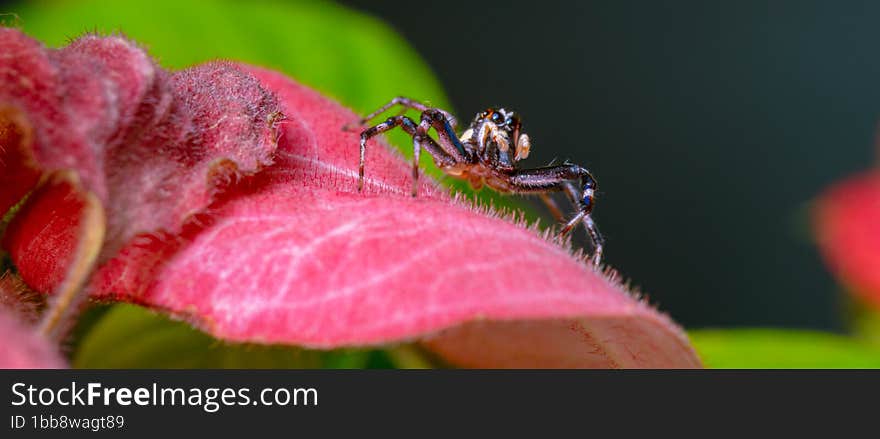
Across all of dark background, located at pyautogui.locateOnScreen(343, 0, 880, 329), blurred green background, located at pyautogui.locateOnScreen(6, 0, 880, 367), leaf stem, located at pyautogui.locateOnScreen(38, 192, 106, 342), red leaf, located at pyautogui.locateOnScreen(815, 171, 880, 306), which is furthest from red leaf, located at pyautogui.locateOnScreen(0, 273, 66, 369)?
dark background, located at pyautogui.locateOnScreen(343, 0, 880, 329)

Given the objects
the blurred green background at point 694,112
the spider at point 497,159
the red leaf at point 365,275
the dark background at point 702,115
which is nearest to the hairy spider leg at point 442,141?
the spider at point 497,159

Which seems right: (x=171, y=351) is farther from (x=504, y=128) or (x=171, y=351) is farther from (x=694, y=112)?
(x=694, y=112)

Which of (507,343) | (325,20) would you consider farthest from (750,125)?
(507,343)

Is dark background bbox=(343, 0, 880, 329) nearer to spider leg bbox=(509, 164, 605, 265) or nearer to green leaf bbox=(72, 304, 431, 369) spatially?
spider leg bbox=(509, 164, 605, 265)

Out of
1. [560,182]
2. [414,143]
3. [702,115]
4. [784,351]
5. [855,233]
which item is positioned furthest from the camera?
[702,115]

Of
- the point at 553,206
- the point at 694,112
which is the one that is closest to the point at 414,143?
the point at 553,206
